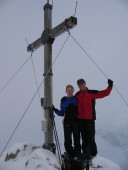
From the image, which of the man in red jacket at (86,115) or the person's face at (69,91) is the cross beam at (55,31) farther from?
the person's face at (69,91)

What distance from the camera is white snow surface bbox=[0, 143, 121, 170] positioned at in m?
6.82

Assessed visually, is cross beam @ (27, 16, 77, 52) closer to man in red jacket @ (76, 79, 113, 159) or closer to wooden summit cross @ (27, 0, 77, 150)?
wooden summit cross @ (27, 0, 77, 150)

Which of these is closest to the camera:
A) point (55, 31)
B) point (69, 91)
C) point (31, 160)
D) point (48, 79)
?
point (31, 160)

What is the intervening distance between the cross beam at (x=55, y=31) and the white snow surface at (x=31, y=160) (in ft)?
10.2

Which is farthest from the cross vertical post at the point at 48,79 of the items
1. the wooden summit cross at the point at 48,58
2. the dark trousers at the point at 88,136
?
the dark trousers at the point at 88,136

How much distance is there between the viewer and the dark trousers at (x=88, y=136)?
6.99m

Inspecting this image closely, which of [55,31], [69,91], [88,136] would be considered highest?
[55,31]

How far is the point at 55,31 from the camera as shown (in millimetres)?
7875

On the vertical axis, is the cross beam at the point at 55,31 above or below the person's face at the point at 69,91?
above

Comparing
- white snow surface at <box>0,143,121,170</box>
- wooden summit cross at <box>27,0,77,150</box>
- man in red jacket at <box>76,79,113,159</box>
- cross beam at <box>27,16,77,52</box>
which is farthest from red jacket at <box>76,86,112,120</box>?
cross beam at <box>27,16,77,52</box>

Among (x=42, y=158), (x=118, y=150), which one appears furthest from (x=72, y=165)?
(x=118, y=150)

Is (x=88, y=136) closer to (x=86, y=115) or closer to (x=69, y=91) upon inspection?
(x=86, y=115)

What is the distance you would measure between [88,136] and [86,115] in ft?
1.77

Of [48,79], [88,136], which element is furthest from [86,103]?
[48,79]
